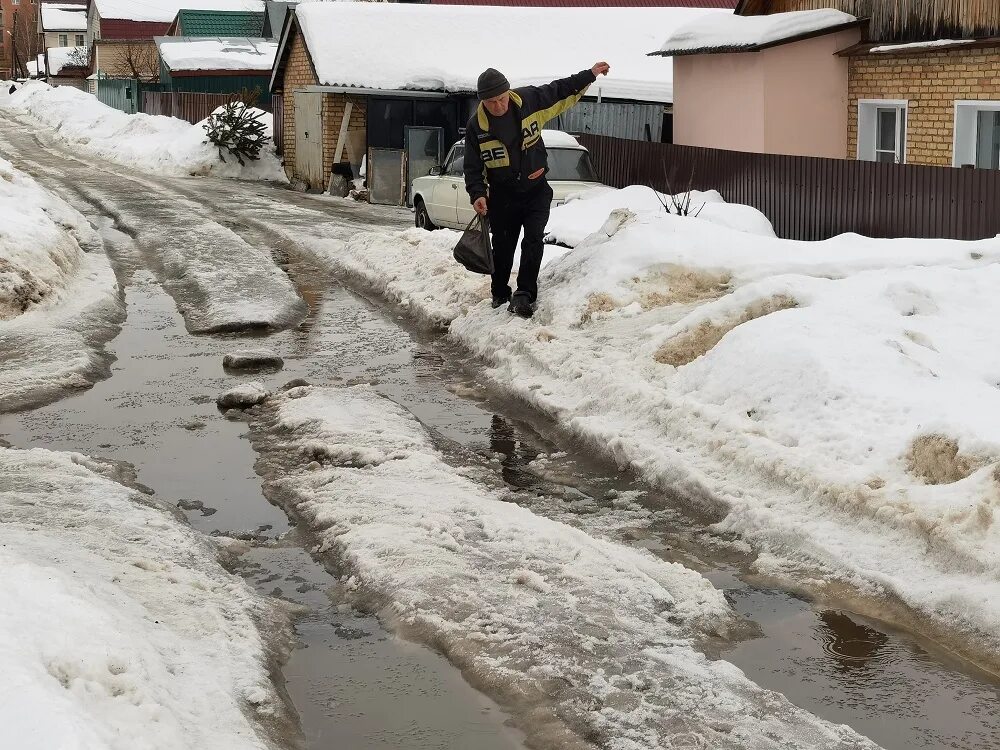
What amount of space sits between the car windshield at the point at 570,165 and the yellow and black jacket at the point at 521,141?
6390 millimetres

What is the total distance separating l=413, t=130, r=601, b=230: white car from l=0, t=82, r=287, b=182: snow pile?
42.7ft

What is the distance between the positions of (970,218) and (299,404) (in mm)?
6695

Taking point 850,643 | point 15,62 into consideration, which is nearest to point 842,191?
point 850,643

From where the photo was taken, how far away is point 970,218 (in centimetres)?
1084

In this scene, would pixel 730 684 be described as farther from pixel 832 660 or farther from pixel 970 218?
pixel 970 218

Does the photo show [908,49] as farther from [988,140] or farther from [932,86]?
[988,140]

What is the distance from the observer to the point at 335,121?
26.5m

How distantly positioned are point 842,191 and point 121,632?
1019 cm

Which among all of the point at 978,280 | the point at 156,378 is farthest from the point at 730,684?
the point at 156,378

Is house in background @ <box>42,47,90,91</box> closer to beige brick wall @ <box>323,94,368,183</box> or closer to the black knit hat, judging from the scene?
beige brick wall @ <box>323,94,368,183</box>

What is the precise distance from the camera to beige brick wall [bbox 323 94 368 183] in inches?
1040

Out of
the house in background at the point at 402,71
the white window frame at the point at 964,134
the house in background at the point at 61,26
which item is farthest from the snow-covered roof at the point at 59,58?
the white window frame at the point at 964,134

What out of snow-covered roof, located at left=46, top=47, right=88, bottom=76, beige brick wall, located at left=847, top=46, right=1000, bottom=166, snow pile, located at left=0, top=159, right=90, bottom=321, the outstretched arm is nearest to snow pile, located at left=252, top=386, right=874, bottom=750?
the outstretched arm

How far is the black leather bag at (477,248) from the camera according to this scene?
9391mm
